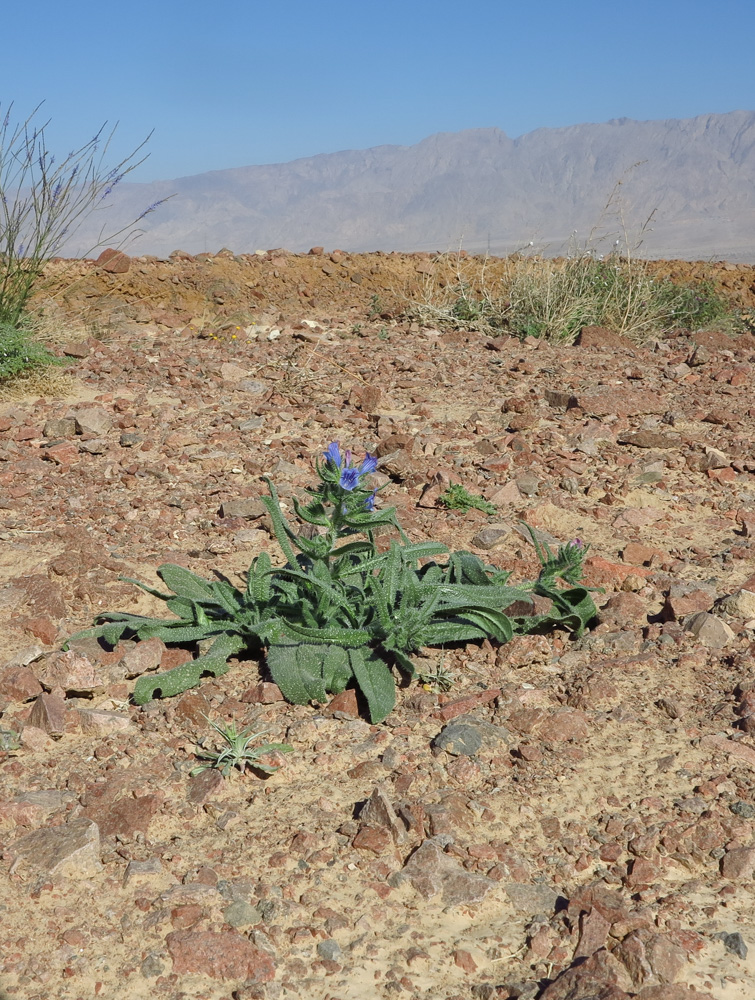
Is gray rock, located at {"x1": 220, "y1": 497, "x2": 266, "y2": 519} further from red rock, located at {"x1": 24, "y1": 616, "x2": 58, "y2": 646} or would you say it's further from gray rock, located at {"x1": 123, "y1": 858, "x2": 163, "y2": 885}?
gray rock, located at {"x1": 123, "y1": 858, "x2": 163, "y2": 885}

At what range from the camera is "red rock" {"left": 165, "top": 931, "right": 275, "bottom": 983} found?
1.79m

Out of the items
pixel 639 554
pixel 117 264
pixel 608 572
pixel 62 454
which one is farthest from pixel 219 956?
pixel 117 264

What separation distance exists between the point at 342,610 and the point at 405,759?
21.1 inches

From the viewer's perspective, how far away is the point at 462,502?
13.5 ft

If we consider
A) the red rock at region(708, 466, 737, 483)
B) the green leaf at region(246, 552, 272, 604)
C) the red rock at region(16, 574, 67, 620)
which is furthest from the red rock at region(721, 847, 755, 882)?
the red rock at region(708, 466, 737, 483)

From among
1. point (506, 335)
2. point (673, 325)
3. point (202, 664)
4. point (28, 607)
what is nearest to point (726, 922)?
point (202, 664)

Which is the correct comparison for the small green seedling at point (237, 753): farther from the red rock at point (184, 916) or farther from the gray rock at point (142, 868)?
the red rock at point (184, 916)

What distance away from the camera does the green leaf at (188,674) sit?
267 centimetres

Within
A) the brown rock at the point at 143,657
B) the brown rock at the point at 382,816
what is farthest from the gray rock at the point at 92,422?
the brown rock at the point at 382,816

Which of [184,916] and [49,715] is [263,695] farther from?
[184,916]

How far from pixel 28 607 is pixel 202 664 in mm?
841

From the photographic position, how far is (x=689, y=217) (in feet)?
188

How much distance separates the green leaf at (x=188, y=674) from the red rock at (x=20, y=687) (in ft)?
0.92

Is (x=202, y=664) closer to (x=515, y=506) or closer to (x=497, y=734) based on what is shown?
(x=497, y=734)
